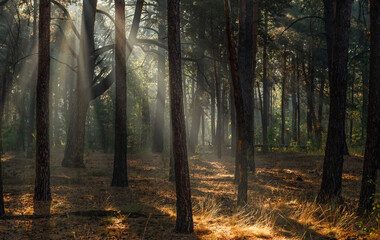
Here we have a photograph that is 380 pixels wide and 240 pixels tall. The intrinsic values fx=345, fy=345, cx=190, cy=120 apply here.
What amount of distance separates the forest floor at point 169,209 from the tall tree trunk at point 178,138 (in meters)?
0.35

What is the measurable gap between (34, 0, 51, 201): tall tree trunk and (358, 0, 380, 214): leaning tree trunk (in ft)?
25.2

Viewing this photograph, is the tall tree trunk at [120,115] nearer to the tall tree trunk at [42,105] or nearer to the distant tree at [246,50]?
the tall tree trunk at [42,105]

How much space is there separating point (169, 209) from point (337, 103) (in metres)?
4.97

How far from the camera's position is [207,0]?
18109 millimetres

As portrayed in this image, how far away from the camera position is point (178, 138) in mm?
6426

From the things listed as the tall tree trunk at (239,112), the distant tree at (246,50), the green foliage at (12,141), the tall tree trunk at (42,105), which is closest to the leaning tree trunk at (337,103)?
the tall tree trunk at (239,112)

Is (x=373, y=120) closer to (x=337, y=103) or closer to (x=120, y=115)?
(x=337, y=103)

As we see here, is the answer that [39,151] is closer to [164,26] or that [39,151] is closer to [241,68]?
[241,68]

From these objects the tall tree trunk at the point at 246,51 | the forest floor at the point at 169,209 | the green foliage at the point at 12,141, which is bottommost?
the forest floor at the point at 169,209

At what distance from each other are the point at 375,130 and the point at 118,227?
19.2 feet

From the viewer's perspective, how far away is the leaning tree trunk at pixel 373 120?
24.9ft

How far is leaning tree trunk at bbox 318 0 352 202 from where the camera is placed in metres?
8.69

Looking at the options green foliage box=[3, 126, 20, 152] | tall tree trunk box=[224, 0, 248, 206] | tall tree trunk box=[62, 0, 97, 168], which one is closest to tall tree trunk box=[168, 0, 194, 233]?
tall tree trunk box=[224, 0, 248, 206]

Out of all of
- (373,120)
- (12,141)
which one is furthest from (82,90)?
(12,141)
